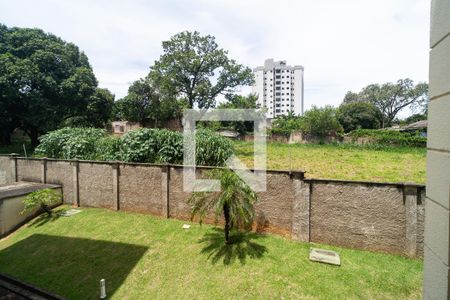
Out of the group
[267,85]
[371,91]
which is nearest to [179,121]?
[371,91]

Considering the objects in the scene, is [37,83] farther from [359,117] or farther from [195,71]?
[359,117]

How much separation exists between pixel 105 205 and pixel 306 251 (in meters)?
8.62

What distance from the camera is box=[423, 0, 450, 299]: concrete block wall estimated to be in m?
1.46

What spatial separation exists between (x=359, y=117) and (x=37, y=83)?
46635 mm

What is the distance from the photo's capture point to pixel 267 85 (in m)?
81.9

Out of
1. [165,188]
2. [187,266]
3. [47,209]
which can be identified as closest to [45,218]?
[47,209]

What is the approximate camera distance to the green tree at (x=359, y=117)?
41.0 meters

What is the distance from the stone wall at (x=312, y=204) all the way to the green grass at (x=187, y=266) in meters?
0.36

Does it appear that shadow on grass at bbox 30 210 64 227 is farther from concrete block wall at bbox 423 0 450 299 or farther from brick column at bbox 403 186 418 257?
brick column at bbox 403 186 418 257

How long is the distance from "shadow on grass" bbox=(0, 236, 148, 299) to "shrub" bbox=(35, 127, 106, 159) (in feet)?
18.0

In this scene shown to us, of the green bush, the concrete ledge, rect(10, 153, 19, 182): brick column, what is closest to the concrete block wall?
the concrete ledge

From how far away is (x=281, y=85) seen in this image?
81.4 meters

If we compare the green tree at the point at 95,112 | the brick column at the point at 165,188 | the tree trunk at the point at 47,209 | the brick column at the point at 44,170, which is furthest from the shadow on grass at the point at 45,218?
the green tree at the point at 95,112

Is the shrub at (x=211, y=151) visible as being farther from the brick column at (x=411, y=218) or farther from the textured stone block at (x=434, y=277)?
the textured stone block at (x=434, y=277)
